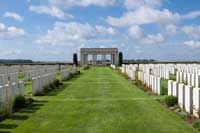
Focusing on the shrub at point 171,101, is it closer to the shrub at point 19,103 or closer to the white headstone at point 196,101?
the white headstone at point 196,101

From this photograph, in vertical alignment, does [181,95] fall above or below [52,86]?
above

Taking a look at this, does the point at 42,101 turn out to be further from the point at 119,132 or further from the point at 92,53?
the point at 92,53

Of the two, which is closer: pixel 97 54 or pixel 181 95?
pixel 181 95

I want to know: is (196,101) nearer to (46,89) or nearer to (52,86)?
(46,89)

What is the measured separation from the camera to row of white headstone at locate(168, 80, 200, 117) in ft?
29.4

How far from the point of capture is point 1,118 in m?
8.79

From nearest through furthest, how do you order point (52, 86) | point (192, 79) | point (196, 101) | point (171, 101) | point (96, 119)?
point (96, 119) < point (196, 101) < point (171, 101) < point (52, 86) < point (192, 79)

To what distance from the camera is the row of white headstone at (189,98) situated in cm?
897

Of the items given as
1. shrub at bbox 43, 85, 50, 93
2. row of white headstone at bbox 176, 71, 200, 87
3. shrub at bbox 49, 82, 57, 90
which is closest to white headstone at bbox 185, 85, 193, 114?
shrub at bbox 43, 85, 50, 93

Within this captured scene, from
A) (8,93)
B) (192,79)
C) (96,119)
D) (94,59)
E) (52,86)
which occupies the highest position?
(94,59)

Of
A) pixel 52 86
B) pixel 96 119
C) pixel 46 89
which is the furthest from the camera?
pixel 52 86

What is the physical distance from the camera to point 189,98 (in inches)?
377

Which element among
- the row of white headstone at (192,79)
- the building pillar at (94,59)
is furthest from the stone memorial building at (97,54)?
the row of white headstone at (192,79)

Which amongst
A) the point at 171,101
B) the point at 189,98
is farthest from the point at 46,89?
the point at 189,98
